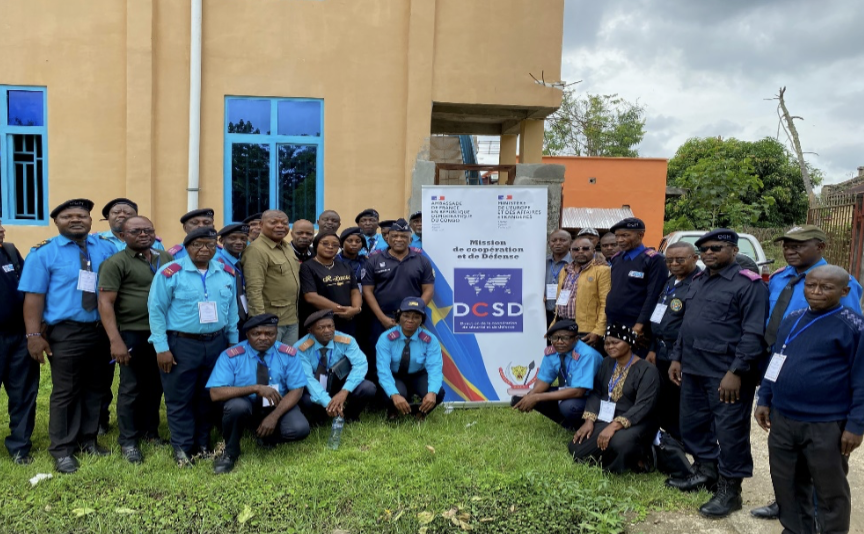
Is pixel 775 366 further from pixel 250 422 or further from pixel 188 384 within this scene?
pixel 188 384

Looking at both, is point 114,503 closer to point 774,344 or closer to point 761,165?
point 774,344

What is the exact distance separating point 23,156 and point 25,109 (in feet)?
2.04

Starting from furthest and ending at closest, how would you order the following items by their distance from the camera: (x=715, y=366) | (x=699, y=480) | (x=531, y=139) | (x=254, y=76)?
(x=531, y=139) < (x=254, y=76) < (x=699, y=480) < (x=715, y=366)

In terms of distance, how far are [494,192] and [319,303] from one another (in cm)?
199

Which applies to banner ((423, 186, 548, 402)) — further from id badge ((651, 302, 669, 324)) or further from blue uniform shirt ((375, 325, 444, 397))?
id badge ((651, 302, 669, 324))

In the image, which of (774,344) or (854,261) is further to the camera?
(854,261)

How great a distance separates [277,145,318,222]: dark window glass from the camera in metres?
8.31

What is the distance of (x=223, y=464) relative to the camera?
13.9 feet

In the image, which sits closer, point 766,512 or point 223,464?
point 766,512

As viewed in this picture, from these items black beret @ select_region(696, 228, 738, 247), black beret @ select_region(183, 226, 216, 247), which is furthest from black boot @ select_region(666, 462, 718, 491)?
black beret @ select_region(183, 226, 216, 247)

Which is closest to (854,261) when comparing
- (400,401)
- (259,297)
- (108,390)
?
(400,401)

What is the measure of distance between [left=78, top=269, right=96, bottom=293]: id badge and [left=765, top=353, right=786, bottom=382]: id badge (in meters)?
4.40

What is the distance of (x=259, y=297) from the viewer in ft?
16.1

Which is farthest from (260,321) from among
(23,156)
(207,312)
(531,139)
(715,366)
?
(531,139)
